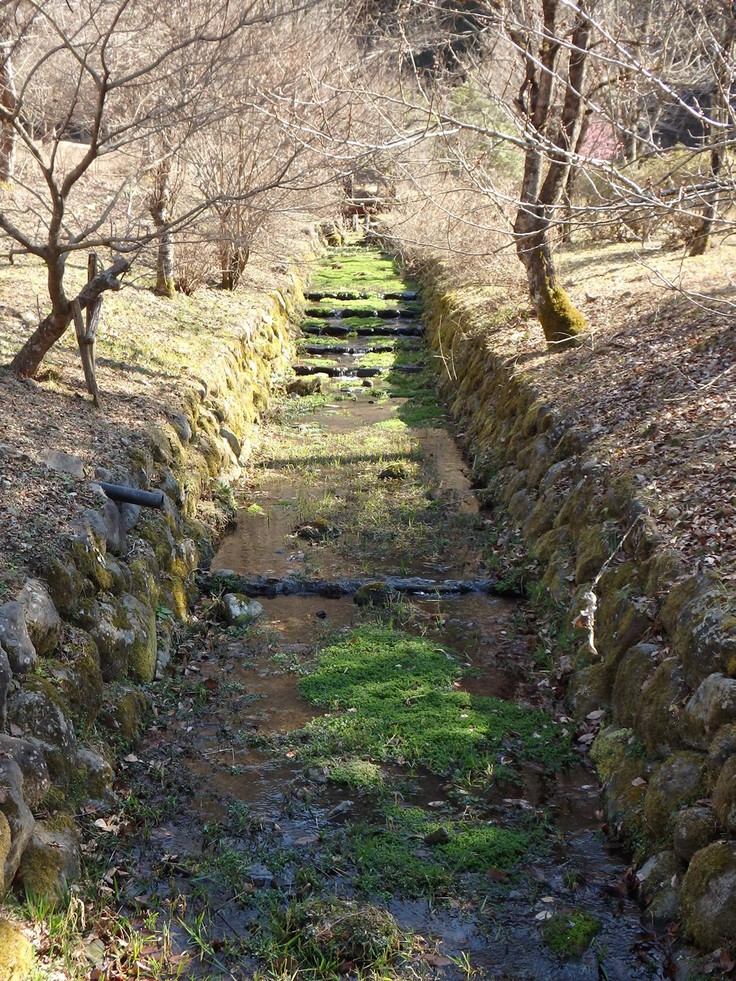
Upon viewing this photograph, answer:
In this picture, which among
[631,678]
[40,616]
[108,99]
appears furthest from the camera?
[108,99]

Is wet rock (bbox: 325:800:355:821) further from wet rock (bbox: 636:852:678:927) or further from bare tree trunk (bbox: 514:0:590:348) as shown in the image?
bare tree trunk (bbox: 514:0:590:348)

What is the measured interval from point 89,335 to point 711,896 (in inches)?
272

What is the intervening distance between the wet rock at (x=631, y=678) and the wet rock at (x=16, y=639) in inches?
140

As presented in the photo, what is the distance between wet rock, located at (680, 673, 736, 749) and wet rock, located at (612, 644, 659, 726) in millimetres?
750

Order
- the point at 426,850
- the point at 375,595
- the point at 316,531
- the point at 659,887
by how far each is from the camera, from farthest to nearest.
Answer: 1. the point at 316,531
2. the point at 375,595
3. the point at 426,850
4. the point at 659,887

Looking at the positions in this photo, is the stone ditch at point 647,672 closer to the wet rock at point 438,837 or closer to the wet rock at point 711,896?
the wet rock at point 711,896

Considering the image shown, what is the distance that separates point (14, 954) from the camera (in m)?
3.79

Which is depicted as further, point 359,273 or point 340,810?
point 359,273

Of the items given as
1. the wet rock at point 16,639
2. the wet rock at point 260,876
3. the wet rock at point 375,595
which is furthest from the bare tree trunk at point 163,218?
the wet rock at point 260,876

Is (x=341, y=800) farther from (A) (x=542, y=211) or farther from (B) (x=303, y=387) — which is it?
(B) (x=303, y=387)

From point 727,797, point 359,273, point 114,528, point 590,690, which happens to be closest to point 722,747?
point 727,797

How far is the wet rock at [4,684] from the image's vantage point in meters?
4.53

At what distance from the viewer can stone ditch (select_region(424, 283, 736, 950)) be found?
4371 millimetres

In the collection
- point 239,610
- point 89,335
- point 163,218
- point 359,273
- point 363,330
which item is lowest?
point 239,610
